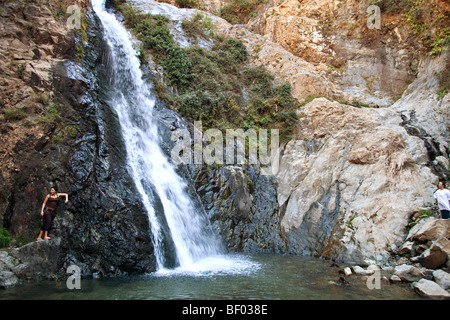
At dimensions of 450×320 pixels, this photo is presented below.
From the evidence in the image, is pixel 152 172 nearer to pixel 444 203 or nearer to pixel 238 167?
pixel 238 167

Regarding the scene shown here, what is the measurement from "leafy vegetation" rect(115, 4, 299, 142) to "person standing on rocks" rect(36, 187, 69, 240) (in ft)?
28.9

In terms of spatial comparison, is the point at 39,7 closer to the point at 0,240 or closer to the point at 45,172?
the point at 45,172

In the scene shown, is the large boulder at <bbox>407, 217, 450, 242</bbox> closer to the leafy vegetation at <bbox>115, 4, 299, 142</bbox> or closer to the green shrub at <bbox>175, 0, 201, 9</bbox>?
the leafy vegetation at <bbox>115, 4, 299, 142</bbox>

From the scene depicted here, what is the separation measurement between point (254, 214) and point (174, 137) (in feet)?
17.5

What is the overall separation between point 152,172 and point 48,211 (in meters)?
4.35

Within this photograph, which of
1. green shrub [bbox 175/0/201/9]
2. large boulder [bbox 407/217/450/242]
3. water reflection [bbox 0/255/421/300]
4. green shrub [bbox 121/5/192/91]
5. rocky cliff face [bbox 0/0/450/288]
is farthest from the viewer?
green shrub [bbox 175/0/201/9]

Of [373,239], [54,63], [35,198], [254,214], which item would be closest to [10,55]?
[54,63]

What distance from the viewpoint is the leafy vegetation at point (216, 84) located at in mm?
16391

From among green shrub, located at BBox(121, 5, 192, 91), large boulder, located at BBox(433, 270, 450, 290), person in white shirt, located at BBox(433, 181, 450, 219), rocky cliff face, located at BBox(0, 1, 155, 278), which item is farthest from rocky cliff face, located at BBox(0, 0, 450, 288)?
green shrub, located at BBox(121, 5, 192, 91)

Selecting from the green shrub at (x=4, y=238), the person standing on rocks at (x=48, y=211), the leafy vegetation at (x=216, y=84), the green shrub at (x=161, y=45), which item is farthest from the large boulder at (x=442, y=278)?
the green shrub at (x=161, y=45)

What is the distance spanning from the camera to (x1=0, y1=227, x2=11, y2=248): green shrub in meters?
7.43

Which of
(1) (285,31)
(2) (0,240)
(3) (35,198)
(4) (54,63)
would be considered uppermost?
(1) (285,31)

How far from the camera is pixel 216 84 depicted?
1783 centimetres

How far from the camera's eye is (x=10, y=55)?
10.2 meters
